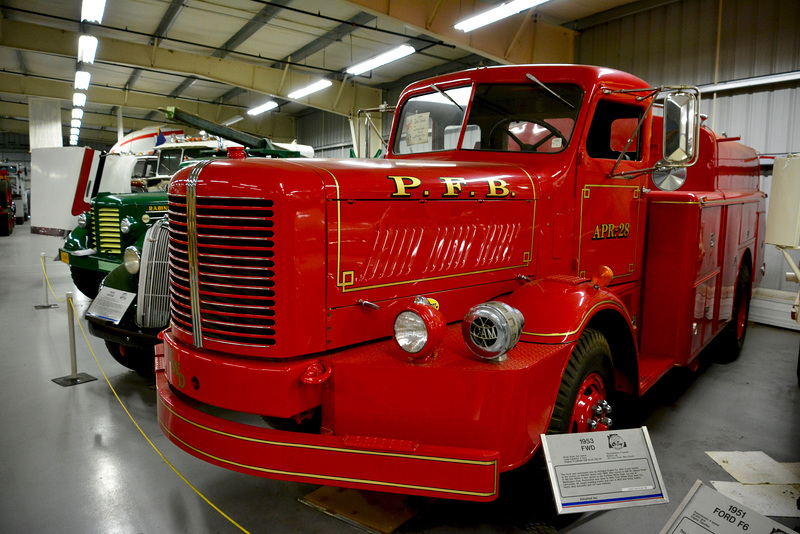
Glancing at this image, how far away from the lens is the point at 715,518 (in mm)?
1799

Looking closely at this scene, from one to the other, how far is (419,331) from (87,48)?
1195 centimetres

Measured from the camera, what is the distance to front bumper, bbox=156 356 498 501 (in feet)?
6.43

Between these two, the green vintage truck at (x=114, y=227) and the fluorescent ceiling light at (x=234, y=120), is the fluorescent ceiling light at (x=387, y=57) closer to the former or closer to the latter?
the green vintage truck at (x=114, y=227)

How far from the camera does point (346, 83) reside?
15.1 m

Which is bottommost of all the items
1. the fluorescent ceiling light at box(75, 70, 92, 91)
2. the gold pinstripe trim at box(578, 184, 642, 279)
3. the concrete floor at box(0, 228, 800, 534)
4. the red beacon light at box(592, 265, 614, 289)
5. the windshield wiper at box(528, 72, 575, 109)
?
the concrete floor at box(0, 228, 800, 534)

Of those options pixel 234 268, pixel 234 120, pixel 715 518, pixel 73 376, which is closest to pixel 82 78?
pixel 234 120

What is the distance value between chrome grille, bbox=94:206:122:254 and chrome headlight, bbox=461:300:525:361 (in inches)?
204

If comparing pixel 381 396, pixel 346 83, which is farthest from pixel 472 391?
pixel 346 83

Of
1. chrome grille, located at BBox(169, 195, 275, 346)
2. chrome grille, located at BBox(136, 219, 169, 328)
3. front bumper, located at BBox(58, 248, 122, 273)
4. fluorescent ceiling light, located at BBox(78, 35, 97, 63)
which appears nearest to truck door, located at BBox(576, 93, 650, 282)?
chrome grille, located at BBox(169, 195, 275, 346)

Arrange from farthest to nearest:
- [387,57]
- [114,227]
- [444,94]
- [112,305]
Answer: [387,57], [114,227], [112,305], [444,94]

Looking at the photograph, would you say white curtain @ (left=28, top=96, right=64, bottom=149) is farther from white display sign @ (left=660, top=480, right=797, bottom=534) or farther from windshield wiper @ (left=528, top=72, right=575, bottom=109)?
white display sign @ (left=660, top=480, right=797, bottom=534)

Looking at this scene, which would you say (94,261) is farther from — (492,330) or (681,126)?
(681,126)

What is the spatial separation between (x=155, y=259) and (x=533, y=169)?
272 cm

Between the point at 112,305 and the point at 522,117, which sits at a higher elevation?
the point at 522,117
